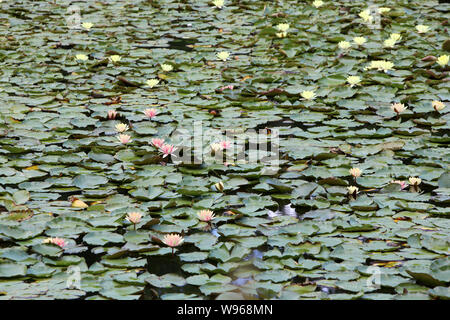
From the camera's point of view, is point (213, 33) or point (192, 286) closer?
point (192, 286)

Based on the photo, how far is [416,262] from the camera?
2.42 m

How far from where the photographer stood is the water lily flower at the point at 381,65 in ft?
13.7

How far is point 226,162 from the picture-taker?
318cm

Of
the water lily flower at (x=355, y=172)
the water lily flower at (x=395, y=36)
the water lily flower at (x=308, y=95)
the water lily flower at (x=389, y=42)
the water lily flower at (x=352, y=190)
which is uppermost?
the water lily flower at (x=395, y=36)

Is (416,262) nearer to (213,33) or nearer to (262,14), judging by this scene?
(213,33)

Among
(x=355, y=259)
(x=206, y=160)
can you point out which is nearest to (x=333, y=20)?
(x=206, y=160)

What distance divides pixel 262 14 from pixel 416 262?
3.54 metres

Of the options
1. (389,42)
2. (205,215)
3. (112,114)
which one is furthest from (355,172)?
(389,42)

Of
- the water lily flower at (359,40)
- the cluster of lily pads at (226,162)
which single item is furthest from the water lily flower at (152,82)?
the water lily flower at (359,40)

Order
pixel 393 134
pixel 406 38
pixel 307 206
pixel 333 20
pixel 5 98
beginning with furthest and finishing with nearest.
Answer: pixel 333 20, pixel 406 38, pixel 5 98, pixel 393 134, pixel 307 206

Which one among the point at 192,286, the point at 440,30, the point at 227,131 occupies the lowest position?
the point at 192,286

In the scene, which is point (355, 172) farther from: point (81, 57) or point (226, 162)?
point (81, 57)

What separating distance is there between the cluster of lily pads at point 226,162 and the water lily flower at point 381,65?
0.01 m

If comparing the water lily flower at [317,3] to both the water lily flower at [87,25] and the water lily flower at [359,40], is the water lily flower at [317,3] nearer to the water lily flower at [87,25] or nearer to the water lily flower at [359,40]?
the water lily flower at [359,40]
